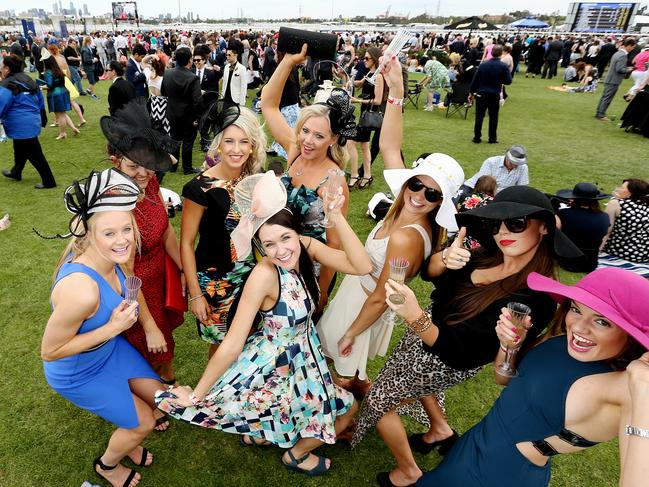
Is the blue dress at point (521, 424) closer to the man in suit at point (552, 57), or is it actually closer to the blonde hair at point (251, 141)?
the blonde hair at point (251, 141)

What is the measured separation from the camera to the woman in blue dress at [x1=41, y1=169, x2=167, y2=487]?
2.05 m

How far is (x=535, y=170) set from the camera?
866cm

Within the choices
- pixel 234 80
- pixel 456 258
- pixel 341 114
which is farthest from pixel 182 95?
pixel 456 258

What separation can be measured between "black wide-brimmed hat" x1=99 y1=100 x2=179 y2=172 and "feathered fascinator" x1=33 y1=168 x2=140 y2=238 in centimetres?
44

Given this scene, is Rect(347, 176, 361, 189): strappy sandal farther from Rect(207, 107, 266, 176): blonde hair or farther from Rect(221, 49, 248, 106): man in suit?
Rect(207, 107, 266, 176): blonde hair

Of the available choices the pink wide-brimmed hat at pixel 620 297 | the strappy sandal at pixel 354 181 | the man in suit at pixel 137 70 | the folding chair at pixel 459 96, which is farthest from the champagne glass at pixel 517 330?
the folding chair at pixel 459 96

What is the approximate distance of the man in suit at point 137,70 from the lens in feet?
30.1

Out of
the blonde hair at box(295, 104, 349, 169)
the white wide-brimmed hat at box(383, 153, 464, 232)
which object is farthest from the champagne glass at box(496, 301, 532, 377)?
the blonde hair at box(295, 104, 349, 169)

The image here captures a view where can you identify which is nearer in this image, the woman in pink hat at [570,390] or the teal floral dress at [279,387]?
the woman in pink hat at [570,390]

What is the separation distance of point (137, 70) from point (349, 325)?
9119 millimetres

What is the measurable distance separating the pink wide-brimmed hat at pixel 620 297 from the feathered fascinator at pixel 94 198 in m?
2.21

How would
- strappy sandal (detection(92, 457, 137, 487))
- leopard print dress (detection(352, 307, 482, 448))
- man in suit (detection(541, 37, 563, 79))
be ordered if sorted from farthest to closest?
man in suit (detection(541, 37, 563, 79)) → strappy sandal (detection(92, 457, 137, 487)) → leopard print dress (detection(352, 307, 482, 448))

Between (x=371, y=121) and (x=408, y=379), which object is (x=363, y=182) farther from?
(x=408, y=379)

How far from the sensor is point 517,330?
1.84 m
